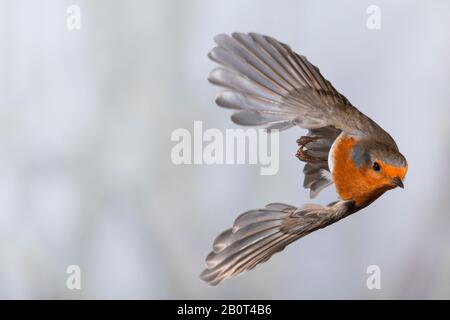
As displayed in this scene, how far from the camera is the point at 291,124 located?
4.63 feet

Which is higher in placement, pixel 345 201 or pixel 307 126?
pixel 307 126

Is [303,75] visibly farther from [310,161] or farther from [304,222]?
[304,222]

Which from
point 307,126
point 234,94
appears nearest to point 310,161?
point 307,126

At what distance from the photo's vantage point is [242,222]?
1441 millimetres

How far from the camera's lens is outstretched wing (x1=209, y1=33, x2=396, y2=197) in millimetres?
1364

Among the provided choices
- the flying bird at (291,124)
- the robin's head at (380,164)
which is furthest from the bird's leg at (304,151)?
the robin's head at (380,164)

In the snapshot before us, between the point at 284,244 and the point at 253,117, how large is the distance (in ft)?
0.91

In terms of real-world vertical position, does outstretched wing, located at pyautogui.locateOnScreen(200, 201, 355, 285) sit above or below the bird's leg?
below

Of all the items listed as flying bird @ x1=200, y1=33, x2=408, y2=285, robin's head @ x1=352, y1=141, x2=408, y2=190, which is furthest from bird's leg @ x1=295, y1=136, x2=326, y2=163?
robin's head @ x1=352, y1=141, x2=408, y2=190

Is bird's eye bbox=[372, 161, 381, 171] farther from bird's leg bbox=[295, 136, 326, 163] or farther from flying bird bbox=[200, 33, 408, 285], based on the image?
bird's leg bbox=[295, 136, 326, 163]

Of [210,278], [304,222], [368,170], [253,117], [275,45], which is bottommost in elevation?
[210,278]

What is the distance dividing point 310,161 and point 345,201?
136mm

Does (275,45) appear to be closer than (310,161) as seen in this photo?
Yes

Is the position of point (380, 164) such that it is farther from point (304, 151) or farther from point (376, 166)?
point (304, 151)
